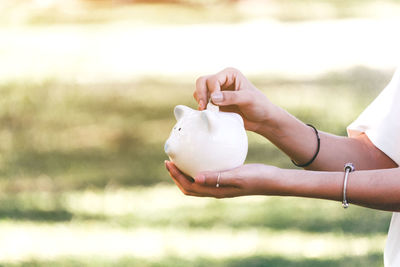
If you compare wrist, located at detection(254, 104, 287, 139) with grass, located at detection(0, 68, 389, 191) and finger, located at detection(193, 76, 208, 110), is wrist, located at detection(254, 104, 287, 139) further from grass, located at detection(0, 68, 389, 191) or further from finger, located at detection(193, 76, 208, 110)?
grass, located at detection(0, 68, 389, 191)

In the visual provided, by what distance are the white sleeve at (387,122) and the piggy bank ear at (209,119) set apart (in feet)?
1.46

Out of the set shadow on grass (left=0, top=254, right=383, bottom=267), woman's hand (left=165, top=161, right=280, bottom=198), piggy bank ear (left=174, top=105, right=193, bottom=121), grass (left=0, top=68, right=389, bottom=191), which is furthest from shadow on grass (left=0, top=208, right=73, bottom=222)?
woman's hand (left=165, top=161, right=280, bottom=198)

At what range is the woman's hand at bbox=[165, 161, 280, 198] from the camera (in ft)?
5.39

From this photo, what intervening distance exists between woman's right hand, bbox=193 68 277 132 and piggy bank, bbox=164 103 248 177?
6 cm

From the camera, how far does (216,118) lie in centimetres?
169

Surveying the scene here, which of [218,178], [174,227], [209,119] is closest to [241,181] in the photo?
[218,178]

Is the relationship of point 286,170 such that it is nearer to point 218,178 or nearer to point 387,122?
point 218,178

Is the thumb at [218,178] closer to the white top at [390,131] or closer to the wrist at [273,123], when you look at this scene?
the wrist at [273,123]

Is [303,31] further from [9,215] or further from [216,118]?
[216,118]

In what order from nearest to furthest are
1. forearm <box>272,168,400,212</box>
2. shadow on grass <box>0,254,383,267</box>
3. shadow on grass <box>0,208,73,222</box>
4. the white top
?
forearm <box>272,168,400,212</box>, the white top, shadow on grass <box>0,254,383,267</box>, shadow on grass <box>0,208,73,222</box>

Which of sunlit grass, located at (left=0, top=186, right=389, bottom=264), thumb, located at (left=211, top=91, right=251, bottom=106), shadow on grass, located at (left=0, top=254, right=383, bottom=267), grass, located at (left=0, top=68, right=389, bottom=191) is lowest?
shadow on grass, located at (left=0, top=254, right=383, bottom=267)

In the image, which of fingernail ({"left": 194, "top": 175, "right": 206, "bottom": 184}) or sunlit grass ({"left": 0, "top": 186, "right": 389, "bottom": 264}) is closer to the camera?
fingernail ({"left": 194, "top": 175, "right": 206, "bottom": 184})

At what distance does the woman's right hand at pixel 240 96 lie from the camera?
1.77 metres

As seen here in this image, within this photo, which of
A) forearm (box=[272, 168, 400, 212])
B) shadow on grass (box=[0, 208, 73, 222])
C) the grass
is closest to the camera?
forearm (box=[272, 168, 400, 212])
